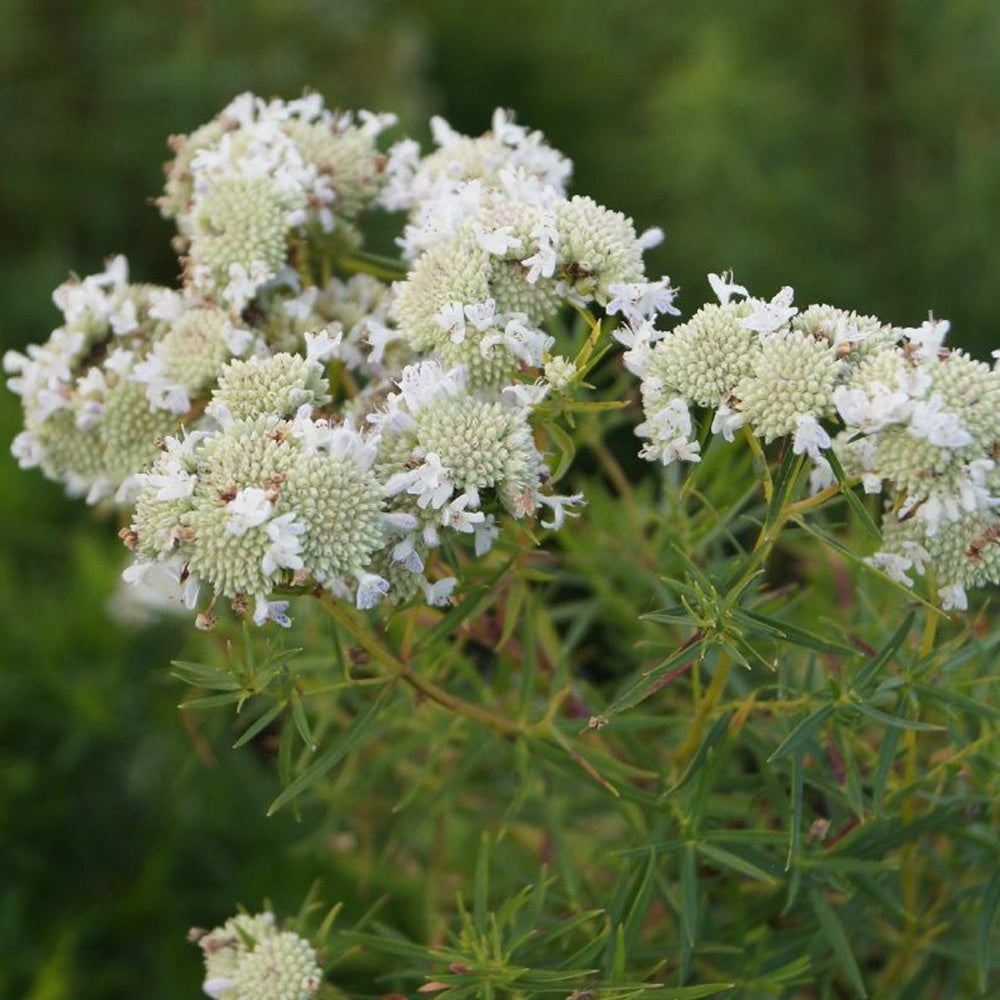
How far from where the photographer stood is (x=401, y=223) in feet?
7.96

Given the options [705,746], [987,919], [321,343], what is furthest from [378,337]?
[987,919]

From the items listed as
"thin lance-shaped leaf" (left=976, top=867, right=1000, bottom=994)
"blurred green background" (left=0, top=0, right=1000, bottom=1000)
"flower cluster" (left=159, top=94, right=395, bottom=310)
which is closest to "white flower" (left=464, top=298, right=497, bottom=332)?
"flower cluster" (left=159, top=94, right=395, bottom=310)

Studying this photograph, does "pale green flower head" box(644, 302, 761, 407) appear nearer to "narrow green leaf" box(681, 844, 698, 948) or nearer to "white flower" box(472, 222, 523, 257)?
"white flower" box(472, 222, 523, 257)

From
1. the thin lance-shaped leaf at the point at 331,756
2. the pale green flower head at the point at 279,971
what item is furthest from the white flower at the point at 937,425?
the pale green flower head at the point at 279,971

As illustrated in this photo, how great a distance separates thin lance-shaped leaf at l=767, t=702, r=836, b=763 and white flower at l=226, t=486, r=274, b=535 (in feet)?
1.19

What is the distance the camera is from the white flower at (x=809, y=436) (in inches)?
31.2

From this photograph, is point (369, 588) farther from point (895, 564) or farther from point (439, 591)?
point (895, 564)

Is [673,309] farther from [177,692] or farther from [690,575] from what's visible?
[177,692]

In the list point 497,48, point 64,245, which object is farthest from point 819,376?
point 497,48

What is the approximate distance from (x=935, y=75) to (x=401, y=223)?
988 millimetres

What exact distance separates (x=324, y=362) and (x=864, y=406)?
0.45 meters

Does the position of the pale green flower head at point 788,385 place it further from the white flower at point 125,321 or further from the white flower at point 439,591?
the white flower at point 125,321

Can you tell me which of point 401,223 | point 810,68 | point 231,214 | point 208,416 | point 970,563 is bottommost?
point 970,563

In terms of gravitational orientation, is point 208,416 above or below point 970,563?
above
